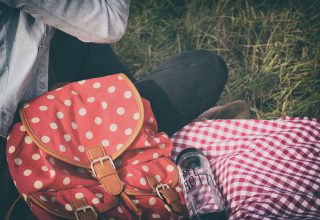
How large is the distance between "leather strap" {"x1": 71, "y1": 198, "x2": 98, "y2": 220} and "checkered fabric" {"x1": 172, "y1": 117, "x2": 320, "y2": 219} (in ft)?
1.14

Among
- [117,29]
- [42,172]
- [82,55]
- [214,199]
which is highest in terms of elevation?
[117,29]

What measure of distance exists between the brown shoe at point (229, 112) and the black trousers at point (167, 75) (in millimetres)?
24

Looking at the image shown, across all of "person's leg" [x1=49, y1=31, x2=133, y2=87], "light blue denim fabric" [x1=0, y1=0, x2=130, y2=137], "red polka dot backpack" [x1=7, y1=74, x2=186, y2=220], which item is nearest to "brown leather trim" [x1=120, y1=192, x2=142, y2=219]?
"red polka dot backpack" [x1=7, y1=74, x2=186, y2=220]

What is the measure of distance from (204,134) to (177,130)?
0.36 feet

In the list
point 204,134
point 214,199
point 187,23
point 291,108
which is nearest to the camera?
point 214,199

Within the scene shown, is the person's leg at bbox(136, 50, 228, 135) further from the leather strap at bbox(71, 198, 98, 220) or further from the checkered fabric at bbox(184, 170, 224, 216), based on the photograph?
the leather strap at bbox(71, 198, 98, 220)

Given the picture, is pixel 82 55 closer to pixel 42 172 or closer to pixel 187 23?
pixel 42 172

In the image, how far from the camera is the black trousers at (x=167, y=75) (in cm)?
116

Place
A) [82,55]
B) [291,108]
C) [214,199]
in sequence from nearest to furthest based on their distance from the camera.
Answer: [214,199] → [82,55] → [291,108]

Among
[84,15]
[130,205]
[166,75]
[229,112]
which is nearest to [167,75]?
[166,75]

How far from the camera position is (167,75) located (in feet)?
3.99

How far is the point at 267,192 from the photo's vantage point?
0.92 m

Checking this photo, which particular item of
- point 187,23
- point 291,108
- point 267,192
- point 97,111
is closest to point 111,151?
point 97,111

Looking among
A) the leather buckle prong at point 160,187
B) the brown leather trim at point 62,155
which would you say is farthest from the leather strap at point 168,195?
the brown leather trim at point 62,155
